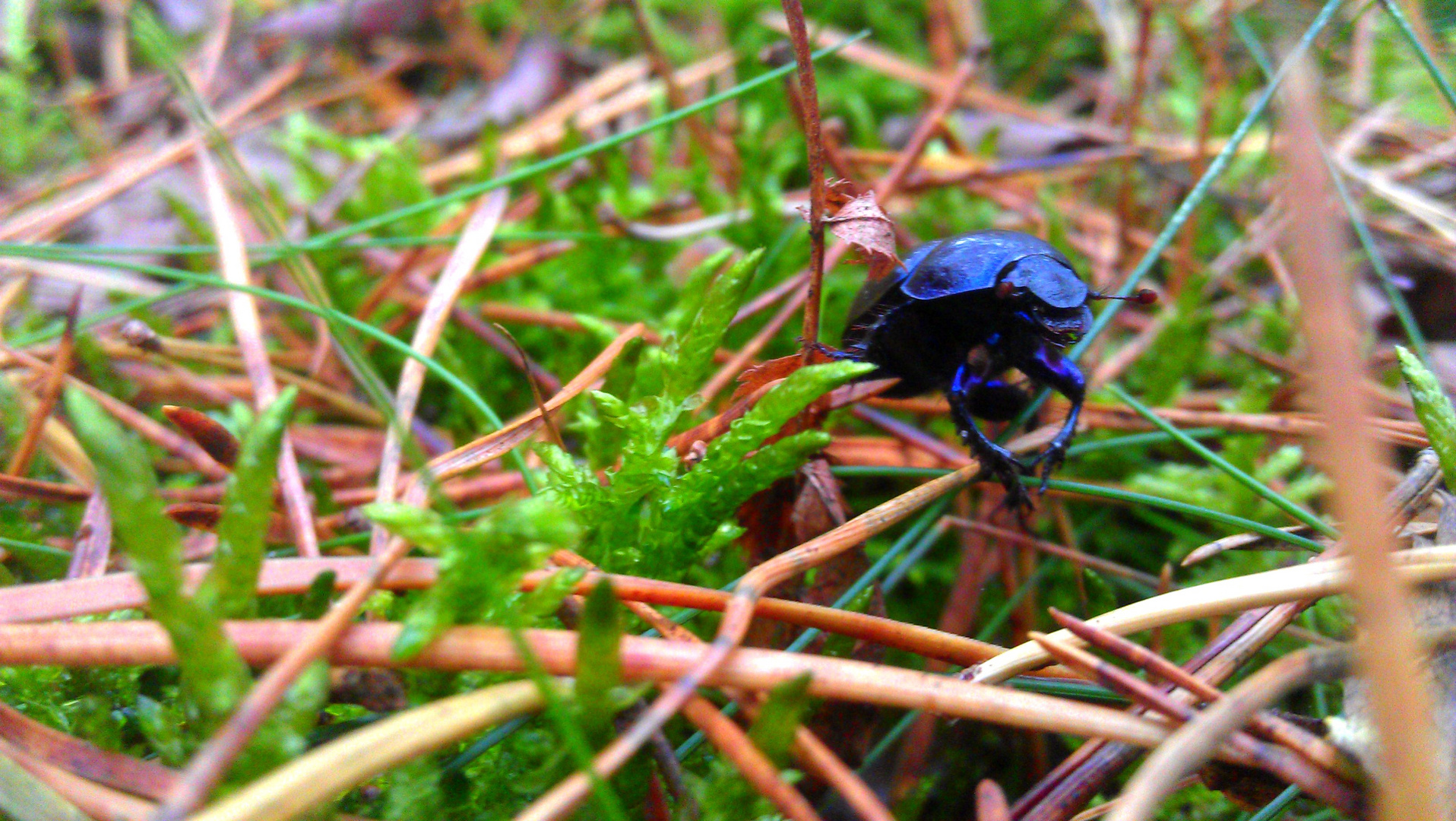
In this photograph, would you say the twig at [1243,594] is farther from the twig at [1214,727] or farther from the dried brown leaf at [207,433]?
the dried brown leaf at [207,433]

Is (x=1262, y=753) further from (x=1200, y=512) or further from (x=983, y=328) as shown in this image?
(x=983, y=328)

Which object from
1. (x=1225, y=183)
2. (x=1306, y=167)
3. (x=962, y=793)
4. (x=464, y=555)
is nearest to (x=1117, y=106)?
(x=1225, y=183)

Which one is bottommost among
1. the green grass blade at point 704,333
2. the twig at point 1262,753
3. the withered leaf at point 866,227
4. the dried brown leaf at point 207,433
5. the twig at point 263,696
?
the twig at point 1262,753

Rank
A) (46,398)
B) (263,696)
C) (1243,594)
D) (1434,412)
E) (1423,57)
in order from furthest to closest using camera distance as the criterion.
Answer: (46,398)
(1423,57)
(1434,412)
(1243,594)
(263,696)

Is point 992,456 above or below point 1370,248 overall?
below

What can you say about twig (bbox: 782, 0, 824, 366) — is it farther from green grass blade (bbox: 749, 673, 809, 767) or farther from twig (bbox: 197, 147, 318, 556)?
twig (bbox: 197, 147, 318, 556)

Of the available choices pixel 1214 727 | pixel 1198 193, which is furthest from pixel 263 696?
pixel 1198 193

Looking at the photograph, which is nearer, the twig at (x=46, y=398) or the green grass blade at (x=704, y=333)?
the green grass blade at (x=704, y=333)

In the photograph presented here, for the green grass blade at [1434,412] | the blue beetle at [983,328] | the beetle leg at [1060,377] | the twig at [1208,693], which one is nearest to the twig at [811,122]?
the blue beetle at [983,328]
